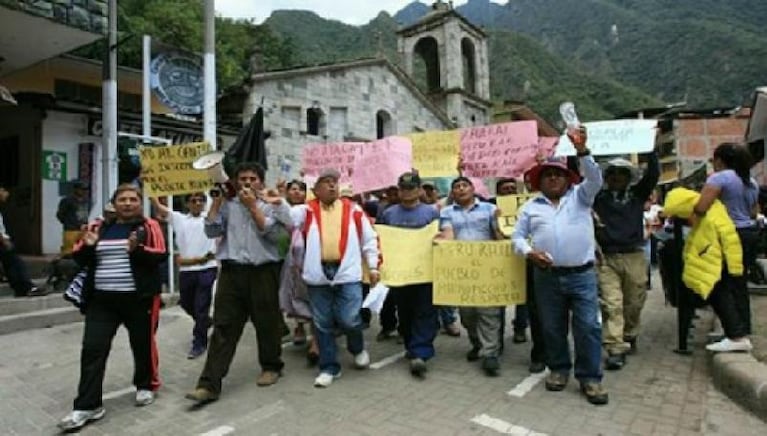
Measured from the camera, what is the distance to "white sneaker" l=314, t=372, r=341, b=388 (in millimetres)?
4520

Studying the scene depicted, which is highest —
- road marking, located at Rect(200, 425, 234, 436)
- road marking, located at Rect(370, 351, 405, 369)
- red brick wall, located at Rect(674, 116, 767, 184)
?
red brick wall, located at Rect(674, 116, 767, 184)

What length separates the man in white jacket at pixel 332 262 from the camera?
4.59 m

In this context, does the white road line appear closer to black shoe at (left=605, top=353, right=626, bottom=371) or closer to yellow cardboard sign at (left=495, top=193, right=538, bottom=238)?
yellow cardboard sign at (left=495, top=193, right=538, bottom=238)

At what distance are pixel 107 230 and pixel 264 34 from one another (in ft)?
90.9

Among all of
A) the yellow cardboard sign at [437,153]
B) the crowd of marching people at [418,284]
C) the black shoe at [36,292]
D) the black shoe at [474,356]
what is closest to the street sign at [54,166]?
the black shoe at [36,292]

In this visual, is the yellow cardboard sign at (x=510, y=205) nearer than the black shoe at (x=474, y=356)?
No

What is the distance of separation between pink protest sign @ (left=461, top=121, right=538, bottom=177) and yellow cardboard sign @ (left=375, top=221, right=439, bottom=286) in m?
1.08

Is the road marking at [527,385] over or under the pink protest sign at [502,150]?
under

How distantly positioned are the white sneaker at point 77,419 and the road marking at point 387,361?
2225mm

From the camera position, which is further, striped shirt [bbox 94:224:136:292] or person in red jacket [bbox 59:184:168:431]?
striped shirt [bbox 94:224:136:292]

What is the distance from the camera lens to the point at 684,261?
15.6 ft

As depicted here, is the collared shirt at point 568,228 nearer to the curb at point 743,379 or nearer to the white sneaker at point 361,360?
the curb at point 743,379

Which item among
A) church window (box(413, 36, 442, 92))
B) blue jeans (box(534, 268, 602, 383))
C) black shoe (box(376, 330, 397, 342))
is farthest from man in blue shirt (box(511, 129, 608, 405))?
church window (box(413, 36, 442, 92))

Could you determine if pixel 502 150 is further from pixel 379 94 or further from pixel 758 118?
pixel 379 94
